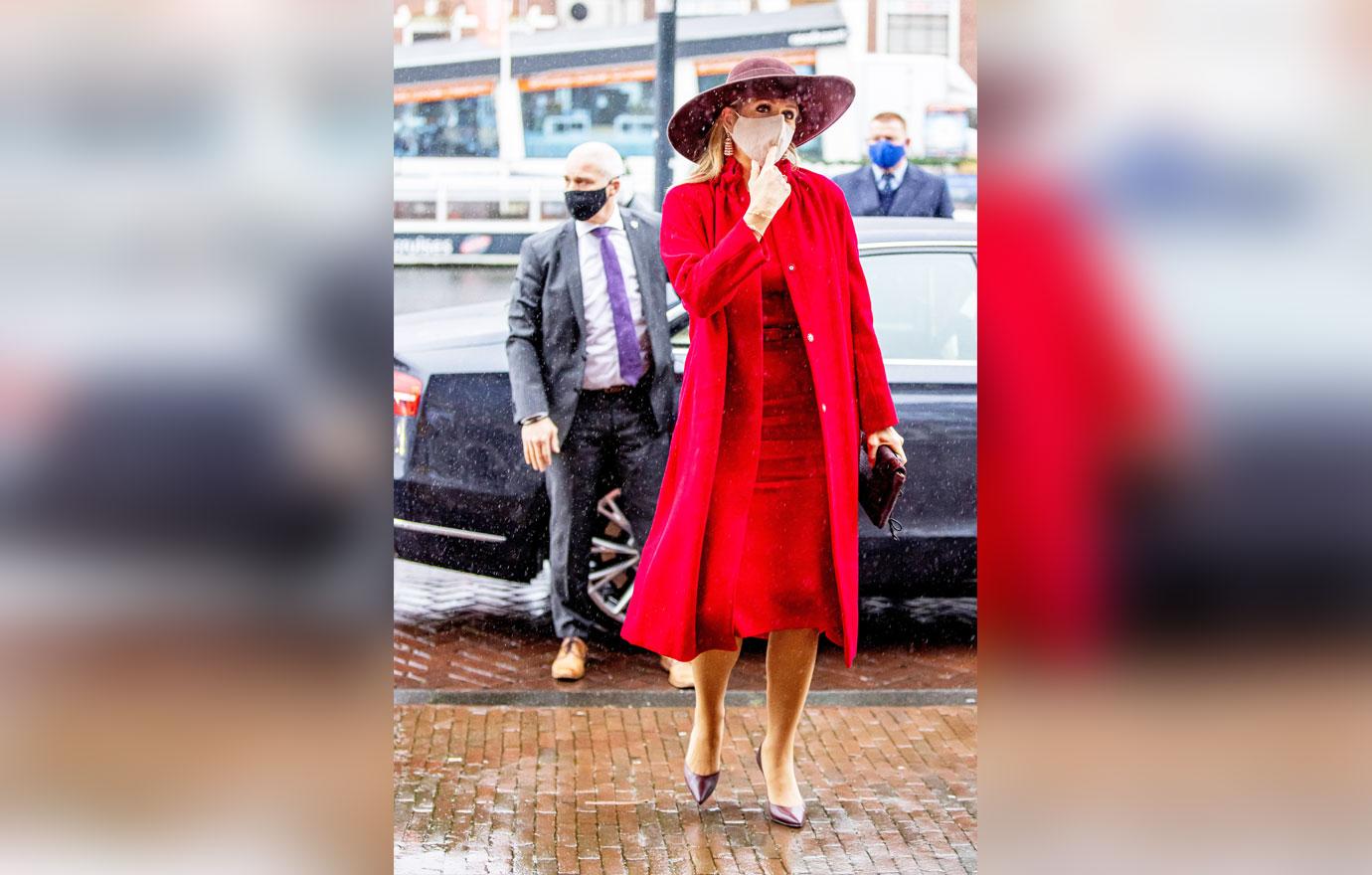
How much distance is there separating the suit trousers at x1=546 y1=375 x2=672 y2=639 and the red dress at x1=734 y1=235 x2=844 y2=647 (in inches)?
60.1

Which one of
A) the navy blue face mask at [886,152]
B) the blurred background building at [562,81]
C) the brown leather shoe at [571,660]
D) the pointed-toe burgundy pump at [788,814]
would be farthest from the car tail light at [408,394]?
the pointed-toe burgundy pump at [788,814]

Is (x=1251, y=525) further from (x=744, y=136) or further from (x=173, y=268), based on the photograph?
(x=744, y=136)

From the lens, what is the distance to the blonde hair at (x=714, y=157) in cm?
437

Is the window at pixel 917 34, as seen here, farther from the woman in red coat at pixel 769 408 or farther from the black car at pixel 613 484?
the woman in red coat at pixel 769 408

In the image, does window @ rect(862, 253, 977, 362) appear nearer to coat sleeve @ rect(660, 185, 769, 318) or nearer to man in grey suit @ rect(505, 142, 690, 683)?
man in grey suit @ rect(505, 142, 690, 683)

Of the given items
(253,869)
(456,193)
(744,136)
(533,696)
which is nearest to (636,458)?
(533,696)

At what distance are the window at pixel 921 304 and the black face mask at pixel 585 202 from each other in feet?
3.49

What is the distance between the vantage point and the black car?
6.02 m

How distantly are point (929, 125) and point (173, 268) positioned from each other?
5050 mm

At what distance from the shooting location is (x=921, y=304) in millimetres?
6148

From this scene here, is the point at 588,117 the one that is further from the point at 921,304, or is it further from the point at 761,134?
the point at 761,134

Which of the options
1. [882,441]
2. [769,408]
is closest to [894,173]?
[882,441]

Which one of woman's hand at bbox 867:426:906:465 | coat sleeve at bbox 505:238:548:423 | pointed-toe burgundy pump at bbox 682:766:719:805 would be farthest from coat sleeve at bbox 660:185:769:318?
coat sleeve at bbox 505:238:548:423

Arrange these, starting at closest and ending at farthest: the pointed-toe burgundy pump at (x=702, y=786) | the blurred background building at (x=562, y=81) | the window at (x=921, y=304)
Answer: the pointed-toe burgundy pump at (x=702, y=786), the window at (x=921, y=304), the blurred background building at (x=562, y=81)
